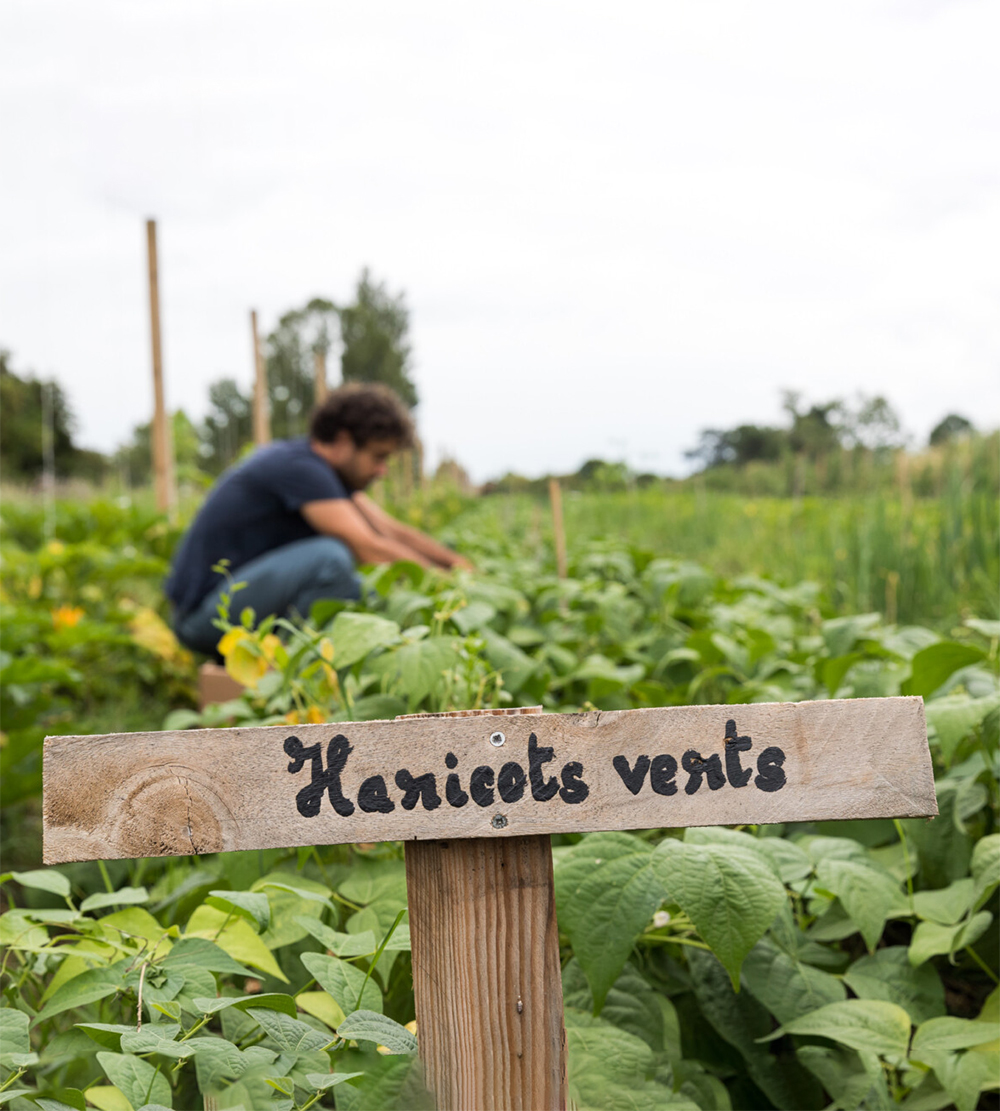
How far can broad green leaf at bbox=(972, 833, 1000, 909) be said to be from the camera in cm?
110

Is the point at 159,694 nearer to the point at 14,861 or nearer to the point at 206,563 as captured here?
the point at 206,563

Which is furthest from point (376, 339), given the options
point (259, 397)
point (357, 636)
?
point (357, 636)

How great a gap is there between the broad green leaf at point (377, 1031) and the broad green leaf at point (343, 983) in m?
0.04

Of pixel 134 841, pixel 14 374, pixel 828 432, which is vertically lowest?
pixel 134 841

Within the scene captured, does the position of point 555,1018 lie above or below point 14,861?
above

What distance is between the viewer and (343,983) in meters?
0.87

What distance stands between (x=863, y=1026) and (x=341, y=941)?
0.61 metres

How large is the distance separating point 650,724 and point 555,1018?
27 centimetres

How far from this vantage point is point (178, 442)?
13953 millimetres

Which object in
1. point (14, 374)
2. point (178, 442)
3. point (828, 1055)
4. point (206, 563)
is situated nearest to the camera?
point (828, 1055)

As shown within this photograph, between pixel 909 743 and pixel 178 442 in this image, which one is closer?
pixel 909 743

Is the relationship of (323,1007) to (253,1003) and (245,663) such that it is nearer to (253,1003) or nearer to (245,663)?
(253,1003)

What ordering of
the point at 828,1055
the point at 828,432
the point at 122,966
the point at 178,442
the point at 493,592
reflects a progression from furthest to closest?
the point at 178,442
the point at 828,432
the point at 493,592
the point at 828,1055
the point at 122,966

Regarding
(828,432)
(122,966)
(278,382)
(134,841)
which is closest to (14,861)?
(122,966)
